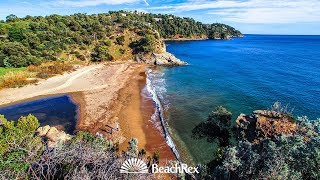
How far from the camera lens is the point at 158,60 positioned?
8038 cm

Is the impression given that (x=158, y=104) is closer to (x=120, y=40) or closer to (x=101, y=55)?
(x=101, y=55)

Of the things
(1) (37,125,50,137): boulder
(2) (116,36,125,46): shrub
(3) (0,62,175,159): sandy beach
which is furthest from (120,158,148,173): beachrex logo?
(2) (116,36,125,46): shrub

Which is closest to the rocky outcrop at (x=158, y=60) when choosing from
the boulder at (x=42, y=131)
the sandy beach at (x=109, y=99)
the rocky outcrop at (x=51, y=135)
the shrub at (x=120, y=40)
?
the shrub at (x=120, y=40)

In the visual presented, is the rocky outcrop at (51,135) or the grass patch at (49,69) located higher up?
the grass patch at (49,69)

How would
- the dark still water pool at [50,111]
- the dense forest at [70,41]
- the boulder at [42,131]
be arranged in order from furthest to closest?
1. the dense forest at [70,41]
2. the dark still water pool at [50,111]
3. the boulder at [42,131]

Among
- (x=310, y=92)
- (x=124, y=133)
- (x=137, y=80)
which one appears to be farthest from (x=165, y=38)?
(x=124, y=133)

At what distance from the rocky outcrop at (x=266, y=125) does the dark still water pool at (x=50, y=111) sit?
22253 mm

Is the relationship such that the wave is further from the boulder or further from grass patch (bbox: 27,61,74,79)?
grass patch (bbox: 27,61,74,79)

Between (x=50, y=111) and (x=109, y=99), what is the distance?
9.99 m

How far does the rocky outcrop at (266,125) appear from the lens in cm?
1937

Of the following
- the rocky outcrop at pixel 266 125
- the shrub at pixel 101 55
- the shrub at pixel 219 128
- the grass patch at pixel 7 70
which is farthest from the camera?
the shrub at pixel 101 55

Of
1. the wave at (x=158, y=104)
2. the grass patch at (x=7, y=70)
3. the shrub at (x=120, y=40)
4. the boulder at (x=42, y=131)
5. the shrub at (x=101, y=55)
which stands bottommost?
the wave at (x=158, y=104)

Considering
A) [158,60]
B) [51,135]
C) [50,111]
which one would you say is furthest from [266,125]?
[158,60]

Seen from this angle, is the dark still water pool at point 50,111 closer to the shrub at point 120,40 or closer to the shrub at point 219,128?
the shrub at point 219,128
